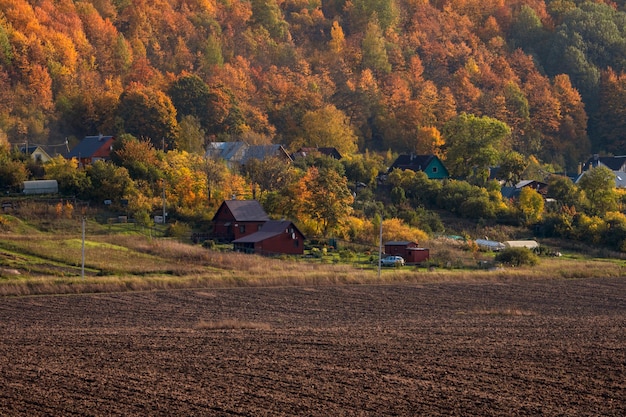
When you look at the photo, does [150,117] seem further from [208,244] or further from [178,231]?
[208,244]

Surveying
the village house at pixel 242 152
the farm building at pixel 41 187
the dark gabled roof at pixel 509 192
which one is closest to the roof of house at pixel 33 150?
the village house at pixel 242 152

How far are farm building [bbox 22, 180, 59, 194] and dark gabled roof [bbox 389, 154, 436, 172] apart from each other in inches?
1114

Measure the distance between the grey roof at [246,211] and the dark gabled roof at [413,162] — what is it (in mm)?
22786

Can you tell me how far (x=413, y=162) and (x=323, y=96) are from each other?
24.3 metres

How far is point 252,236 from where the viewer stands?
58.7 metres

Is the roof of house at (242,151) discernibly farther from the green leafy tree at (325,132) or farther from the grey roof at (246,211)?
the grey roof at (246,211)

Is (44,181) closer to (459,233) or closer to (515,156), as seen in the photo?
(459,233)

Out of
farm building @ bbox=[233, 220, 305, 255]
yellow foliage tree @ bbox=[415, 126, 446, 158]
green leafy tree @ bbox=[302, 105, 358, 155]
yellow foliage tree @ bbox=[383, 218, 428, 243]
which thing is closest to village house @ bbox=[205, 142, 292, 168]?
green leafy tree @ bbox=[302, 105, 358, 155]

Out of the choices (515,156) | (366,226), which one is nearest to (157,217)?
(366,226)

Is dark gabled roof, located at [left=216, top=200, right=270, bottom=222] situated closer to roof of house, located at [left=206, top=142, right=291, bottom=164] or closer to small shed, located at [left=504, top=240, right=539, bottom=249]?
small shed, located at [left=504, top=240, right=539, bottom=249]

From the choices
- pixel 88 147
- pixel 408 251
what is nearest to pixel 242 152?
pixel 88 147

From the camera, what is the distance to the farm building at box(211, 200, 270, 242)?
60688mm

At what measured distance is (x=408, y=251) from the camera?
57.1 metres

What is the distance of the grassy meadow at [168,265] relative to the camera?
143 ft
